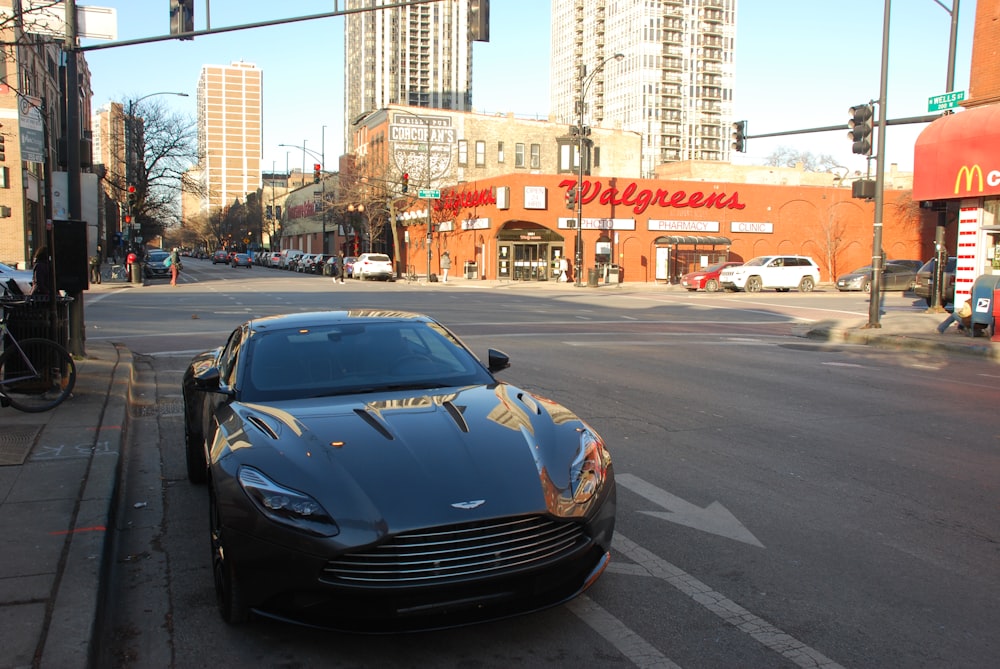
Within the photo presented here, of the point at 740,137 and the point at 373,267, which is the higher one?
the point at 740,137

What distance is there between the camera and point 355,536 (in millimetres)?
3369

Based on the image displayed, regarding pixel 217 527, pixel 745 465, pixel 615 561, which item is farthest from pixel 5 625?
pixel 745 465

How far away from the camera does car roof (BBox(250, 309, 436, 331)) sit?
5512mm

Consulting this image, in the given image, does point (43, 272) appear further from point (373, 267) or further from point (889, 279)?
point (889, 279)

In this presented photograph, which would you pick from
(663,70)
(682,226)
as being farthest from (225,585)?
(663,70)

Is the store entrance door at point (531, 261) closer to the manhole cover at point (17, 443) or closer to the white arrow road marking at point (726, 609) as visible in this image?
the manhole cover at point (17, 443)

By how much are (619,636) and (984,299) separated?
16078mm

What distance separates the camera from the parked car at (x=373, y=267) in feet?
164

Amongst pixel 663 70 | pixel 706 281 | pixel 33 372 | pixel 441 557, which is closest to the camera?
pixel 441 557

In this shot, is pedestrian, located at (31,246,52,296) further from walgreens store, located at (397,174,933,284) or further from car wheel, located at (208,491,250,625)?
walgreens store, located at (397,174,933,284)

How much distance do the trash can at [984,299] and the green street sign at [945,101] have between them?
5217 mm

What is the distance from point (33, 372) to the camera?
877 cm

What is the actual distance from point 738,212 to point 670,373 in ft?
150

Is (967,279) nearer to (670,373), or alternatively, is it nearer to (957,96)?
(957,96)
